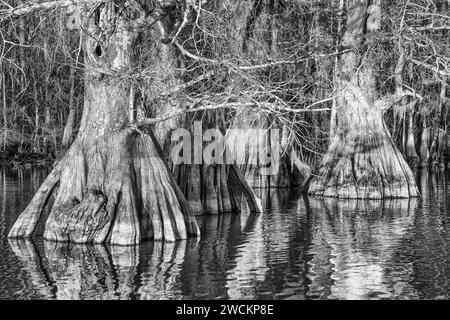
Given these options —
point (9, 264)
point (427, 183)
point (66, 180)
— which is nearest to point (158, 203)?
point (66, 180)

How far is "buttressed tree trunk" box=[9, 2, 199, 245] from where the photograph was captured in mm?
17094

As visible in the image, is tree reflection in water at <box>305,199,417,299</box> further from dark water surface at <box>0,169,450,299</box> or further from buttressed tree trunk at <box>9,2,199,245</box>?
buttressed tree trunk at <box>9,2,199,245</box>

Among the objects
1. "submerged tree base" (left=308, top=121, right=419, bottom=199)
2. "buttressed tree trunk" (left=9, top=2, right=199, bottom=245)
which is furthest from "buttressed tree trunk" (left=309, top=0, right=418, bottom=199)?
"buttressed tree trunk" (left=9, top=2, right=199, bottom=245)

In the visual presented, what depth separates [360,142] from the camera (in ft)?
89.0

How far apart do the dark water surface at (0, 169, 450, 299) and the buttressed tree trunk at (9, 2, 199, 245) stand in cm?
41

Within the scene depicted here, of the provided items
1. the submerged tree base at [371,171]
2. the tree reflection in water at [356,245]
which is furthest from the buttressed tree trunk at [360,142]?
the tree reflection in water at [356,245]

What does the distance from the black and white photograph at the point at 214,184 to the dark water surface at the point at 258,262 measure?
0.06 m

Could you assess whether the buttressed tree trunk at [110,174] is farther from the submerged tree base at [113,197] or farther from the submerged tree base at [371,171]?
the submerged tree base at [371,171]

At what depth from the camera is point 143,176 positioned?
17547 mm

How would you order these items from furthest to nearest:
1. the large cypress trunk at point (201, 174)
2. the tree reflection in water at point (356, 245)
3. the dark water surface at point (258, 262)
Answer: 1. the large cypress trunk at point (201, 174)
2. the tree reflection in water at point (356, 245)
3. the dark water surface at point (258, 262)

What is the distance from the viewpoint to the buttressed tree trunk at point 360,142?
1053 inches

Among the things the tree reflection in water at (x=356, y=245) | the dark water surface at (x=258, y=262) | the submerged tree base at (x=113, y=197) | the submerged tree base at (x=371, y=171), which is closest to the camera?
the dark water surface at (x=258, y=262)

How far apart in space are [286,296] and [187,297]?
143 centimetres
